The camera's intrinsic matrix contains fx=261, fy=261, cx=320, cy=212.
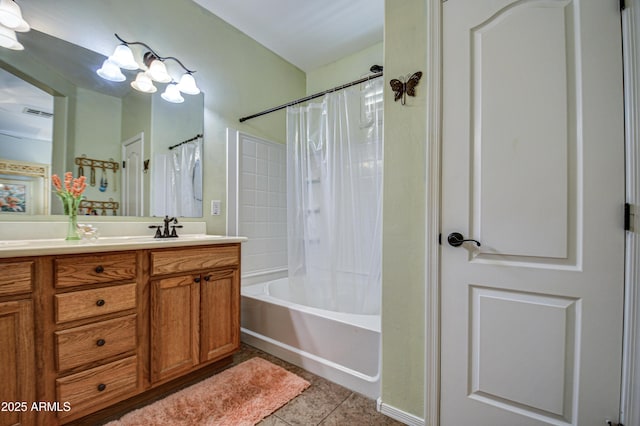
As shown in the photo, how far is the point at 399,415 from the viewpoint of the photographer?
129 centimetres

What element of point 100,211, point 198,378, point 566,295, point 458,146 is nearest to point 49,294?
point 100,211

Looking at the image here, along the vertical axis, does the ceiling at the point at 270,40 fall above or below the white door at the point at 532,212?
above

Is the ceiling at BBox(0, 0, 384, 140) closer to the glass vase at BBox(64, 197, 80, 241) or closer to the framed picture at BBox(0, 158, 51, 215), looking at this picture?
the framed picture at BBox(0, 158, 51, 215)

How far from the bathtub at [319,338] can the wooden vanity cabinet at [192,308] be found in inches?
11.6

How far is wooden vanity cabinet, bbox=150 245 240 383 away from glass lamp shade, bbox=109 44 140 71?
4.18 feet

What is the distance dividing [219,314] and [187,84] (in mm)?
1703

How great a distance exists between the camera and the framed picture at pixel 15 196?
1295 mm

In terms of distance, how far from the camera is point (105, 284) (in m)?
1.21

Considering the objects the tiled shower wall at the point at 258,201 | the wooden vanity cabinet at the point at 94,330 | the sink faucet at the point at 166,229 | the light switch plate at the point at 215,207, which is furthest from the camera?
the tiled shower wall at the point at 258,201

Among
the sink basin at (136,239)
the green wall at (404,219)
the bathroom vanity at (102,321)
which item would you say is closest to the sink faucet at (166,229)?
the sink basin at (136,239)

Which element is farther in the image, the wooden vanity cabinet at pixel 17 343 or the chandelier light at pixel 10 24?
the chandelier light at pixel 10 24

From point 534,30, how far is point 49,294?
2219 mm

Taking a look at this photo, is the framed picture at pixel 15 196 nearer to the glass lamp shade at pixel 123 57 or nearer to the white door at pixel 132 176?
the white door at pixel 132 176

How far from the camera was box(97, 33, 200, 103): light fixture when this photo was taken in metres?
1.66
